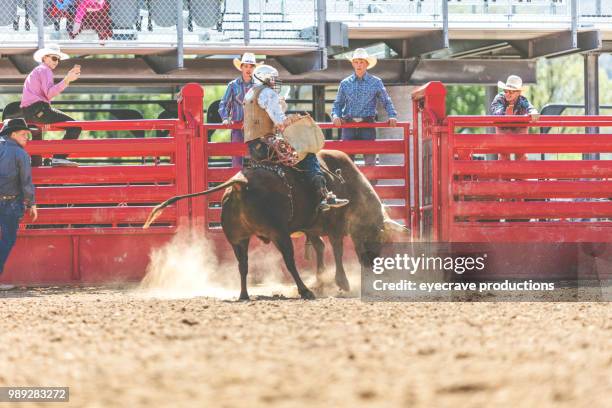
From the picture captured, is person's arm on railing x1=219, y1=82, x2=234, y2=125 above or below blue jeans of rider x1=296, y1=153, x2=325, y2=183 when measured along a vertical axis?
above

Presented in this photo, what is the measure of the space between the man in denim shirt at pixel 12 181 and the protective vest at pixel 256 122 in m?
2.76

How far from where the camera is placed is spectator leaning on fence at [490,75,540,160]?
13352 mm

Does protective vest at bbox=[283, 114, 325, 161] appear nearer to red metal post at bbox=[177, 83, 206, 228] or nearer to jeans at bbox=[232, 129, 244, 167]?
red metal post at bbox=[177, 83, 206, 228]

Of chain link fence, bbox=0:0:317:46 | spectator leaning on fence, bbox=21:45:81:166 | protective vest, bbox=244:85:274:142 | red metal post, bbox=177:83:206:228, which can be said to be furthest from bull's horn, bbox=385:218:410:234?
chain link fence, bbox=0:0:317:46

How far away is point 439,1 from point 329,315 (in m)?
10.2

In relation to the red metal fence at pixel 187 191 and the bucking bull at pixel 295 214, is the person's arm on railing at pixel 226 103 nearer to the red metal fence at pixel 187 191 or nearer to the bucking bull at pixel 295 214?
the red metal fence at pixel 187 191

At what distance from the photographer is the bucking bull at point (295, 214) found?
10305 millimetres

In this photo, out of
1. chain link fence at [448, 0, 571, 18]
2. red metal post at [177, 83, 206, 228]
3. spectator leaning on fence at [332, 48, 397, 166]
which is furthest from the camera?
chain link fence at [448, 0, 571, 18]

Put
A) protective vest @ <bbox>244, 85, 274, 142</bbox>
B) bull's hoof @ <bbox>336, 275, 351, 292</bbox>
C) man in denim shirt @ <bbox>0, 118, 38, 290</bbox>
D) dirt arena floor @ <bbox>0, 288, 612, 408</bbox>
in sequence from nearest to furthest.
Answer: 1. dirt arena floor @ <bbox>0, 288, 612, 408</bbox>
2. protective vest @ <bbox>244, 85, 274, 142</bbox>
3. bull's hoof @ <bbox>336, 275, 351, 292</bbox>
4. man in denim shirt @ <bbox>0, 118, 38, 290</bbox>

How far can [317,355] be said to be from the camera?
605 centimetres

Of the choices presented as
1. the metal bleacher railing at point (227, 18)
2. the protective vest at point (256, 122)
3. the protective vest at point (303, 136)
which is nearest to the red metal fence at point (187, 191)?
the protective vest at point (303, 136)

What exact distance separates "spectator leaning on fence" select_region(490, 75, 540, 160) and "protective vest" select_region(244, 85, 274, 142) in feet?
11.8

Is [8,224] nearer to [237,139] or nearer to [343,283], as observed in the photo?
[237,139]

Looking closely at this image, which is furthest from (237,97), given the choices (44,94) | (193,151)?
(44,94)
